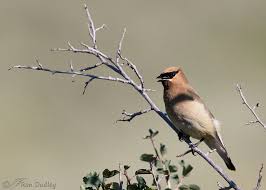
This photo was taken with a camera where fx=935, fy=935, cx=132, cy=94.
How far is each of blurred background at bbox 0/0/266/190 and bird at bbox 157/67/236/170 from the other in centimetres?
600

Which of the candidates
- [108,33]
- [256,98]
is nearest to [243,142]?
[256,98]

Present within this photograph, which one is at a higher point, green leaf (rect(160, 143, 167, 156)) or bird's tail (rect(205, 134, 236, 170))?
bird's tail (rect(205, 134, 236, 170))

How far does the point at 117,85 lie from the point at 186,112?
13562 mm

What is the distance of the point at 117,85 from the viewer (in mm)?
21734

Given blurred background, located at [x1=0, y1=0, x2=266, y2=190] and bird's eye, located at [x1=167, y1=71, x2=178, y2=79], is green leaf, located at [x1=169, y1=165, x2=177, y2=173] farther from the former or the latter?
blurred background, located at [x1=0, y1=0, x2=266, y2=190]

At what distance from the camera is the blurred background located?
54.8 feet

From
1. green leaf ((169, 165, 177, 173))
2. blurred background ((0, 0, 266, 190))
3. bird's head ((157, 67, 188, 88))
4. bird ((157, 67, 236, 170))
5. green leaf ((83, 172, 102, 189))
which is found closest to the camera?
green leaf ((169, 165, 177, 173))

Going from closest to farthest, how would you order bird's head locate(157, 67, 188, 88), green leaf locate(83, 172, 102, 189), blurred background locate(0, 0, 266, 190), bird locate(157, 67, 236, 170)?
1. green leaf locate(83, 172, 102, 189)
2. bird locate(157, 67, 236, 170)
3. bird's head locate(157, 67, 188, 88)
4. blurred background locate(0, 0, 266, 190)

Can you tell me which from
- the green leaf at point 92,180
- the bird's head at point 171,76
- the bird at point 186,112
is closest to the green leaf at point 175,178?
the green leaf at point 92,180

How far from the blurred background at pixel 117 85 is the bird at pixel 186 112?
19.7 feet

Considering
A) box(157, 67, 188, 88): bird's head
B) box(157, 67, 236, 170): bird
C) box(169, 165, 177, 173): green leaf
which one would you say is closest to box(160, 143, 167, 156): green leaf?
box(169, 165, 177, 173): green leaf

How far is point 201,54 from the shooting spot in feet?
84.3

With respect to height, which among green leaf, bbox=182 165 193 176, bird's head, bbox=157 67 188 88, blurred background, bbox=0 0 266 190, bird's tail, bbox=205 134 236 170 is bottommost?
green leaf, bbox=182 165 193 176

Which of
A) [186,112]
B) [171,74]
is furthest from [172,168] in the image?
[171,74]
